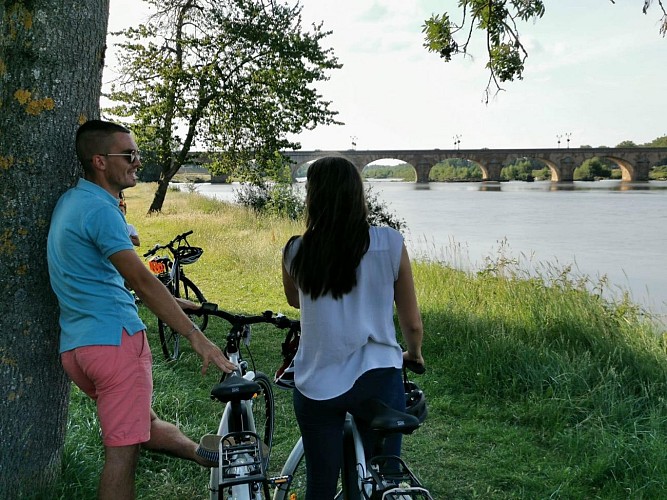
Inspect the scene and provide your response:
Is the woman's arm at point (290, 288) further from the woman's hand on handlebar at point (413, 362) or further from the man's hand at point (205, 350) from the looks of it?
the woman's hand on handlebar at point (413, 362)

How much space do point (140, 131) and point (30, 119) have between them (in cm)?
2143

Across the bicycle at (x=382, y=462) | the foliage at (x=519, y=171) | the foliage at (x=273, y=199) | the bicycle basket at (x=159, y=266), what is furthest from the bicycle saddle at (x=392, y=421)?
the foliage at (x=519, y=171)

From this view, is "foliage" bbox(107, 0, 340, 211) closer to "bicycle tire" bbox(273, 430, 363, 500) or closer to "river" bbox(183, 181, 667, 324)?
"river" bbox(183, 181, 667, 324)

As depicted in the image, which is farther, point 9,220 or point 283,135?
point 283,135

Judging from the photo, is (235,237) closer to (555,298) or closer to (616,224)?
(555,298)

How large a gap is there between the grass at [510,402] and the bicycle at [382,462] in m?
1.35

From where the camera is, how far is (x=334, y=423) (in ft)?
7.37

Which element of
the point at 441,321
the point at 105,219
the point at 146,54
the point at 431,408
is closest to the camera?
the point at 105,219

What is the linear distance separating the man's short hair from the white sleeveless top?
94 centimetres

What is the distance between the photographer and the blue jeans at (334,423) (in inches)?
85.4

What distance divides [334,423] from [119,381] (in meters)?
0.77

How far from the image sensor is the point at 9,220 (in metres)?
2.60

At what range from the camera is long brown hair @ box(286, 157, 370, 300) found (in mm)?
2115

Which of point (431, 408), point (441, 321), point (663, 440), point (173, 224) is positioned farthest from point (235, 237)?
point (663, 440)
